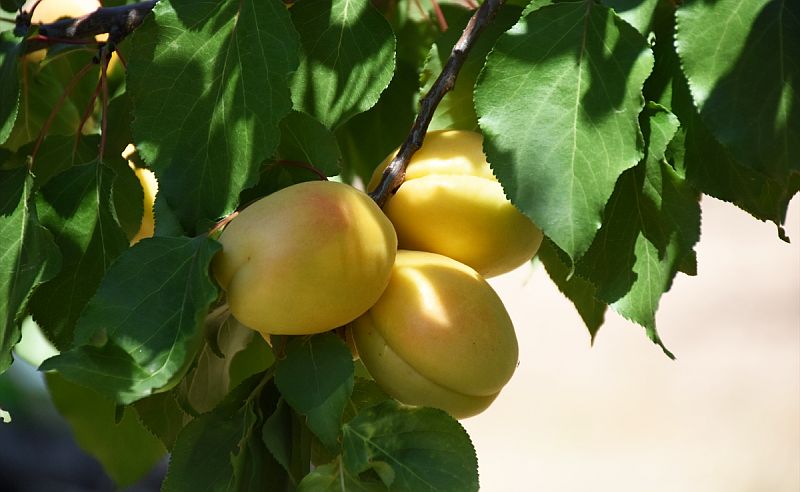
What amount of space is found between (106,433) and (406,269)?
0.29 m

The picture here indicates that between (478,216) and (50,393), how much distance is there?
32cm

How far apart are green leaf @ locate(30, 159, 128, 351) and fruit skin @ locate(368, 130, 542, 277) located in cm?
14

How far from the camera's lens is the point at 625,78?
447 mm

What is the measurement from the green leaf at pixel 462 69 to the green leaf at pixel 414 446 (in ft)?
0.56

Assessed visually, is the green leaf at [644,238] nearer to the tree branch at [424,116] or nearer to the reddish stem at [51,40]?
the tree branch at [424,116]

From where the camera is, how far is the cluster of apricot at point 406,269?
0.43 m

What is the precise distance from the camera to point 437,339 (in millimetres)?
454

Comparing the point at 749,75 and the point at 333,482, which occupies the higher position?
the point at 749,75

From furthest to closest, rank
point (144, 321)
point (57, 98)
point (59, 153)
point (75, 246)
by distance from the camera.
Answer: point (57, 98), point (59, 153), point (75, 246), point (144, 321)

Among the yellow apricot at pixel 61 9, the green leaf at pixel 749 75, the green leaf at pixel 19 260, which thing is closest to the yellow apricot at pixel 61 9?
the yellow apricot at pixel 61 9

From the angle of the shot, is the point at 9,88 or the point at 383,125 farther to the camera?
the point at 383,125

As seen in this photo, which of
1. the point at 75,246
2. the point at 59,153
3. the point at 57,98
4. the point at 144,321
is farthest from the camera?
the point at 57,98

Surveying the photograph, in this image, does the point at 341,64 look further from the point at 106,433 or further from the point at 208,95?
the point at 106,433

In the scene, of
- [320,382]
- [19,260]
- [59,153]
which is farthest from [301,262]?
[59,153]
